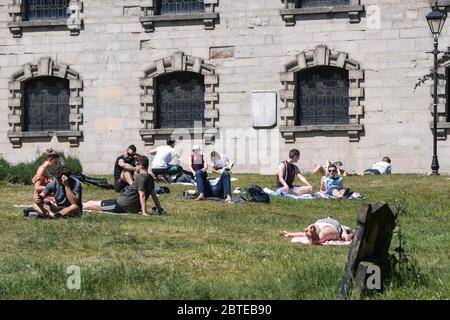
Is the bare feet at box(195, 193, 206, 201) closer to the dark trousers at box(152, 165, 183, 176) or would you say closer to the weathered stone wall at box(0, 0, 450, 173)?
the dark trousers at box(152, 165, 183, 176)

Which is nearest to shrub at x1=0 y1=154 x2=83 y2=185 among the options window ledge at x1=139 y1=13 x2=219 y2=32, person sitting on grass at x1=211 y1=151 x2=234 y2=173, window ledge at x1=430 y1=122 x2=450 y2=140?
person sitting on grass at x1=211 y1=151 x2=234 y2=173

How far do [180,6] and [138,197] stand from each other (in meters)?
15.8

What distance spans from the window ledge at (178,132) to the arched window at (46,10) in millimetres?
5032

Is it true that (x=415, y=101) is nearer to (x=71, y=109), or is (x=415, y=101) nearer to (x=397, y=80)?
(x=397, y=80)

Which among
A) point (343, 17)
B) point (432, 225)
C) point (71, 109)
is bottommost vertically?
point (432, 225)

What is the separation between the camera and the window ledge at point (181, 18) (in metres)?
35.3

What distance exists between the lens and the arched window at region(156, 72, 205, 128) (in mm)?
35875

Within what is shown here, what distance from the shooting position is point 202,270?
13.1 m

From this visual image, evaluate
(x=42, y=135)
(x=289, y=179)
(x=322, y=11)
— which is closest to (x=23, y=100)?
(x=42, y=135)

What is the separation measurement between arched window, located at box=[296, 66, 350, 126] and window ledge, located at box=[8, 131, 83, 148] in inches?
297

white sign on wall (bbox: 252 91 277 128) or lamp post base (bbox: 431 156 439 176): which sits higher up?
white sign on wall (bbox: 252 91 277 128)
